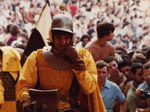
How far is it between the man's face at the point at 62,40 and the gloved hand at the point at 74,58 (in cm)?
5

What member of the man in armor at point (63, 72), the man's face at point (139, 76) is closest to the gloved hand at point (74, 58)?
the man in armor at point (63, 72)

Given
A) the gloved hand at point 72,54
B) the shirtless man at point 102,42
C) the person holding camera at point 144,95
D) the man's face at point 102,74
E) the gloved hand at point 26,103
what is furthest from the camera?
the shirtless man at point 102,42

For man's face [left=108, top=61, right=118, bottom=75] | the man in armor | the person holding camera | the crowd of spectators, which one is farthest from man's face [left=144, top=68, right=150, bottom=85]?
the crowd of spectators

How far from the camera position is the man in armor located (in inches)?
300

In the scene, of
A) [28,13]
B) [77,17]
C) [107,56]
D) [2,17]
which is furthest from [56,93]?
[77,17]

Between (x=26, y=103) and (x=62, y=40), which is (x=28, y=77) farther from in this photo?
(x=62, y=40)

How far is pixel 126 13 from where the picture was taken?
87.9 ft

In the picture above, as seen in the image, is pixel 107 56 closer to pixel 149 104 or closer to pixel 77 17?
pixel 149 104

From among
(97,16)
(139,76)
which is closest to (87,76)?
(139,76)

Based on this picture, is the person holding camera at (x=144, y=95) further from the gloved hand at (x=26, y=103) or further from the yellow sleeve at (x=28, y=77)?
the gloved hand at (x=26, y=103)

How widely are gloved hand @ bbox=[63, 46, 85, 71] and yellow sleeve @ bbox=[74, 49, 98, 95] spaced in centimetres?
5

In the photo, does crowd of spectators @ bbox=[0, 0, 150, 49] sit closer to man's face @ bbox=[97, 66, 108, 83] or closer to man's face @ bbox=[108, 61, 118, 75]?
man's face @ bbox=[108, 61, 118, 75]

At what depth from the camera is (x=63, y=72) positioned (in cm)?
771

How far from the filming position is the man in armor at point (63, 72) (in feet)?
25.0
